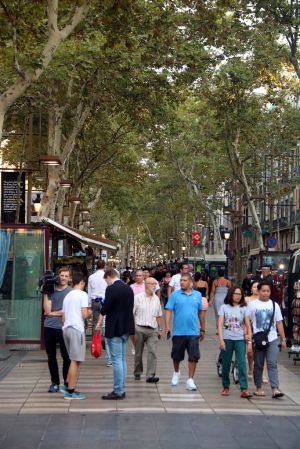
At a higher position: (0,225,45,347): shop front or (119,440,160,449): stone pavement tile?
(0,225,45,347): shop front

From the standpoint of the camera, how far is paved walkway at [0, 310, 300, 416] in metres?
10.2

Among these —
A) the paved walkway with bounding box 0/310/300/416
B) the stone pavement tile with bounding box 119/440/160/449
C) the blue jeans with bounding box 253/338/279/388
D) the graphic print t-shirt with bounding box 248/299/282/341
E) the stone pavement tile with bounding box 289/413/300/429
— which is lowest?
the stone pavement tile with bounding box 119/440/160/449

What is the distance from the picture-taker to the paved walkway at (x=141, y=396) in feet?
33.5

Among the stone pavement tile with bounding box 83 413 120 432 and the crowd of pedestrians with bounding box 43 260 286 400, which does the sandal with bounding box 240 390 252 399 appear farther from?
the stone pavement tile with bounding box 83 413 120 432

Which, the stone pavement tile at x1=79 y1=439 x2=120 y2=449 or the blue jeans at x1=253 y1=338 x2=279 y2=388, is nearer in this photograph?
the stone pavement tile at x1=79 y1=439 x2=120 y2=449

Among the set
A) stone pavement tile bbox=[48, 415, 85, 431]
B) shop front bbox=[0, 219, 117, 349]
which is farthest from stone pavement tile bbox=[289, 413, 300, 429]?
shop front bbox=[0, 219, 117, 349]

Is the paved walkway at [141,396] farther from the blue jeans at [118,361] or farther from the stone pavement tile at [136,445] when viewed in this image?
the stone pavement tile at [136,445]

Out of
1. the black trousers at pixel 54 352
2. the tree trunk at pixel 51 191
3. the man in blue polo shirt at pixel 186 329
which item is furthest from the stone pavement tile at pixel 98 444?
the tree trunk at pixel 51 191

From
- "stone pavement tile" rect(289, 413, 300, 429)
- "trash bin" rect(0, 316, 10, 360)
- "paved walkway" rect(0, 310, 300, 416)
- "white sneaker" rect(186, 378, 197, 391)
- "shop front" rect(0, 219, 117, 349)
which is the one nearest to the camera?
"stone pavement tile" rect(289, 413, 300, 429)

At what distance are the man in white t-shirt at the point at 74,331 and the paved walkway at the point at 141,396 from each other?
0.25 m

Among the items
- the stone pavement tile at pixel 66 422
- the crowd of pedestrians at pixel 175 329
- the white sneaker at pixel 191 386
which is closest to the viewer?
the stone pavement tile at pixel 66 422

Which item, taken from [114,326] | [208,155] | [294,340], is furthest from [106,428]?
[208,155]

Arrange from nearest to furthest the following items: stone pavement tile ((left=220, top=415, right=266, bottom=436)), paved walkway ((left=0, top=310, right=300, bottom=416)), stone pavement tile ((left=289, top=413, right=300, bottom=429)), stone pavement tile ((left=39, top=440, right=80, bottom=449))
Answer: stone pavement tile ((left=39, top=440, right=80, bottom=449)) → stone pavement tile ((left=220, top=415, right=266, bottom=436)) → stone pavement tile ((left=289, top=413, right=300, bottom=429)) → paved walkway ((left=0, top=310, right=300, bottom=416))

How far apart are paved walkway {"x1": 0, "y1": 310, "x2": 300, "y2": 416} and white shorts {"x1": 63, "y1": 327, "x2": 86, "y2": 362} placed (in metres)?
0.57
